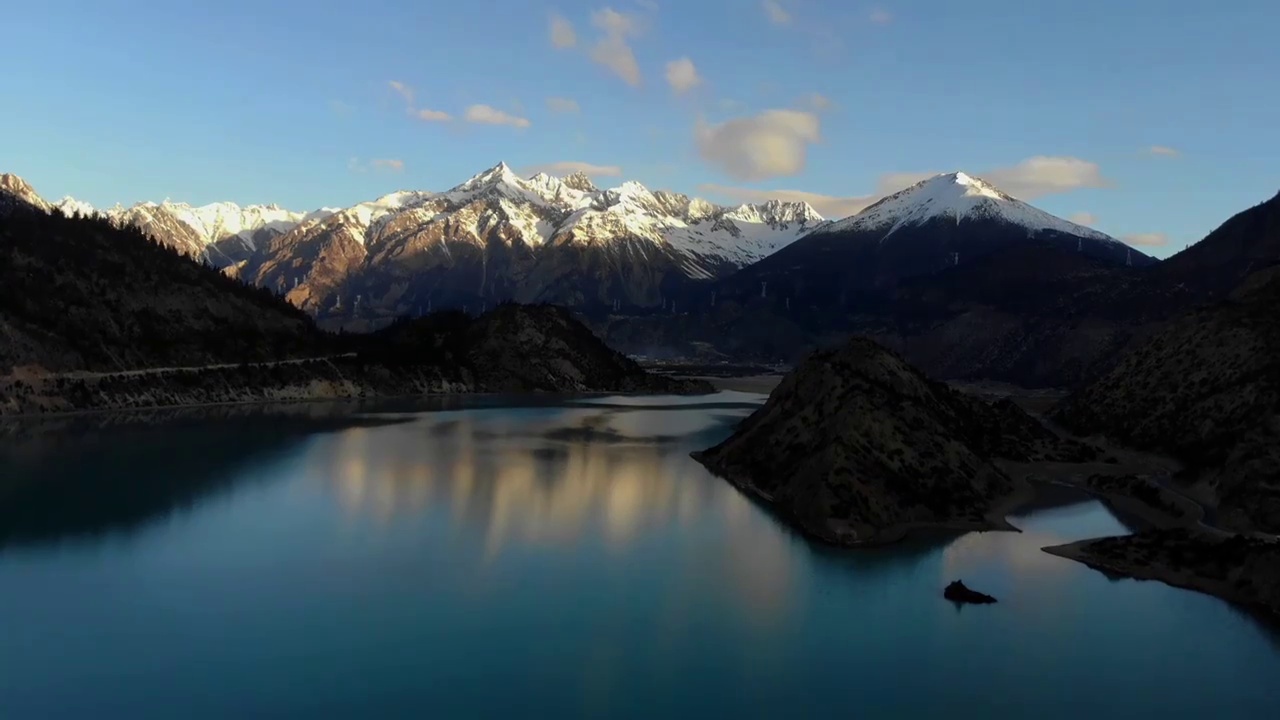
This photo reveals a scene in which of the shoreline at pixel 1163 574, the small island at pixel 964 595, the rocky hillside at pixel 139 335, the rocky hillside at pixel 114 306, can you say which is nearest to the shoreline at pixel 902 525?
the shoreline at pixel 1163 574

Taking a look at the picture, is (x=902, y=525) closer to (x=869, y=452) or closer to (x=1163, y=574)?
(x=869, y=452)

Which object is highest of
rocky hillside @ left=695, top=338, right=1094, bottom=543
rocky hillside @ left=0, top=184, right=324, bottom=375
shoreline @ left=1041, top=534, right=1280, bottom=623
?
rocky hillside @ left=0, top=184, right=324, bottom=375

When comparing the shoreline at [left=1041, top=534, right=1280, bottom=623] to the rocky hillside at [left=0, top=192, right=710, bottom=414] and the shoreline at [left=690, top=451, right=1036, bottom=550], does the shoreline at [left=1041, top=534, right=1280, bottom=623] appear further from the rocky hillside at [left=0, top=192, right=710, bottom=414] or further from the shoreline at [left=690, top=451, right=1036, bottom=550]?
the rocky hillside at [left=0, top=192, right=710, bottom=414]

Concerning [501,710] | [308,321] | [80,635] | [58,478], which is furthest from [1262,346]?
[308,321]

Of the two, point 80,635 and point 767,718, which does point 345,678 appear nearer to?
point 80,635

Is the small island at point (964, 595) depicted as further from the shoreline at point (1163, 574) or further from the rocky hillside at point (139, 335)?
the rocky hillside at point (139, 335)

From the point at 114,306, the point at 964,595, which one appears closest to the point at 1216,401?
the point at 964,595

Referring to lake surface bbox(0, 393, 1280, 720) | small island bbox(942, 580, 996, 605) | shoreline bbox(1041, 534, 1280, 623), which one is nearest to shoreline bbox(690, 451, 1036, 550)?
lake surface bbox(0, 393, 1280, 720)
